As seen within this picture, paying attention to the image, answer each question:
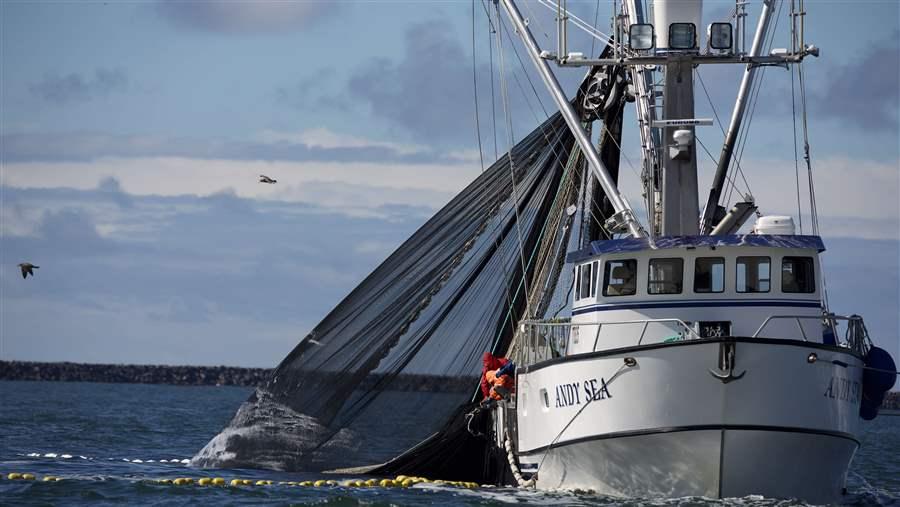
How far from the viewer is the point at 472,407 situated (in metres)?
Answer: 26.5

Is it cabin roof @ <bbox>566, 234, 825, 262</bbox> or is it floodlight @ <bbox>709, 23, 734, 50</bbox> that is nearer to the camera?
cabin roof @ <bbox>566, 234, 825, 262</bbox>

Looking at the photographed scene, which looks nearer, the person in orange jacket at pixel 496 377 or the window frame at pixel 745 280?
the window frame at pixel 745 280

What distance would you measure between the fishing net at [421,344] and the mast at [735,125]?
3.30 meters

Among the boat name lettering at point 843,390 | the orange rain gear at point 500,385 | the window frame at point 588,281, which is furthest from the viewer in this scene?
the orange rain gear at point 500,385

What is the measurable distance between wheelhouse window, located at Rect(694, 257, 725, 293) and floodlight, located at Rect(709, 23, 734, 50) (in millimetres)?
3312

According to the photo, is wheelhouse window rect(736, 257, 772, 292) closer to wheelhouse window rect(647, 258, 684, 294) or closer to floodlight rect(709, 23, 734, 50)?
wheelhouse window rect(647, 258, 684, 294)

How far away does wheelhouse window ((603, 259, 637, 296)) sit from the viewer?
22031 mm

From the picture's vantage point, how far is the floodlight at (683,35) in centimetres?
2264

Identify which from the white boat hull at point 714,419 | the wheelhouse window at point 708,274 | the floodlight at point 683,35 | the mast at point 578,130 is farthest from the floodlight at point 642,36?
the white boat hull at point 714,419

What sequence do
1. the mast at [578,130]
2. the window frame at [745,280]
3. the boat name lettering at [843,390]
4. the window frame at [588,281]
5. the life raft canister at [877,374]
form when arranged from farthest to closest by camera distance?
1. the mast at [578,130]
2. the window frame at [588,281]
3. the life raft canister at [877,374]
4. the window frame at [745,280]
5. the boat name lettering at [843,390]

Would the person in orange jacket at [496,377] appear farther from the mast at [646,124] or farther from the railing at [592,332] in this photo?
the mast at [646,124]

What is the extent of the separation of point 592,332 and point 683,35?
15.4ft

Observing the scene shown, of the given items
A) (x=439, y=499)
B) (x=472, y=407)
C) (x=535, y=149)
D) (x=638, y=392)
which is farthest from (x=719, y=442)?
(x=535, y=149)

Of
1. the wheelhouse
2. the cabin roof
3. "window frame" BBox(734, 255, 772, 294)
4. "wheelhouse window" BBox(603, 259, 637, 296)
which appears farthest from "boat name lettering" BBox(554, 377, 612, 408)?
"window frame" BBox(734, 255, 772, 294)
